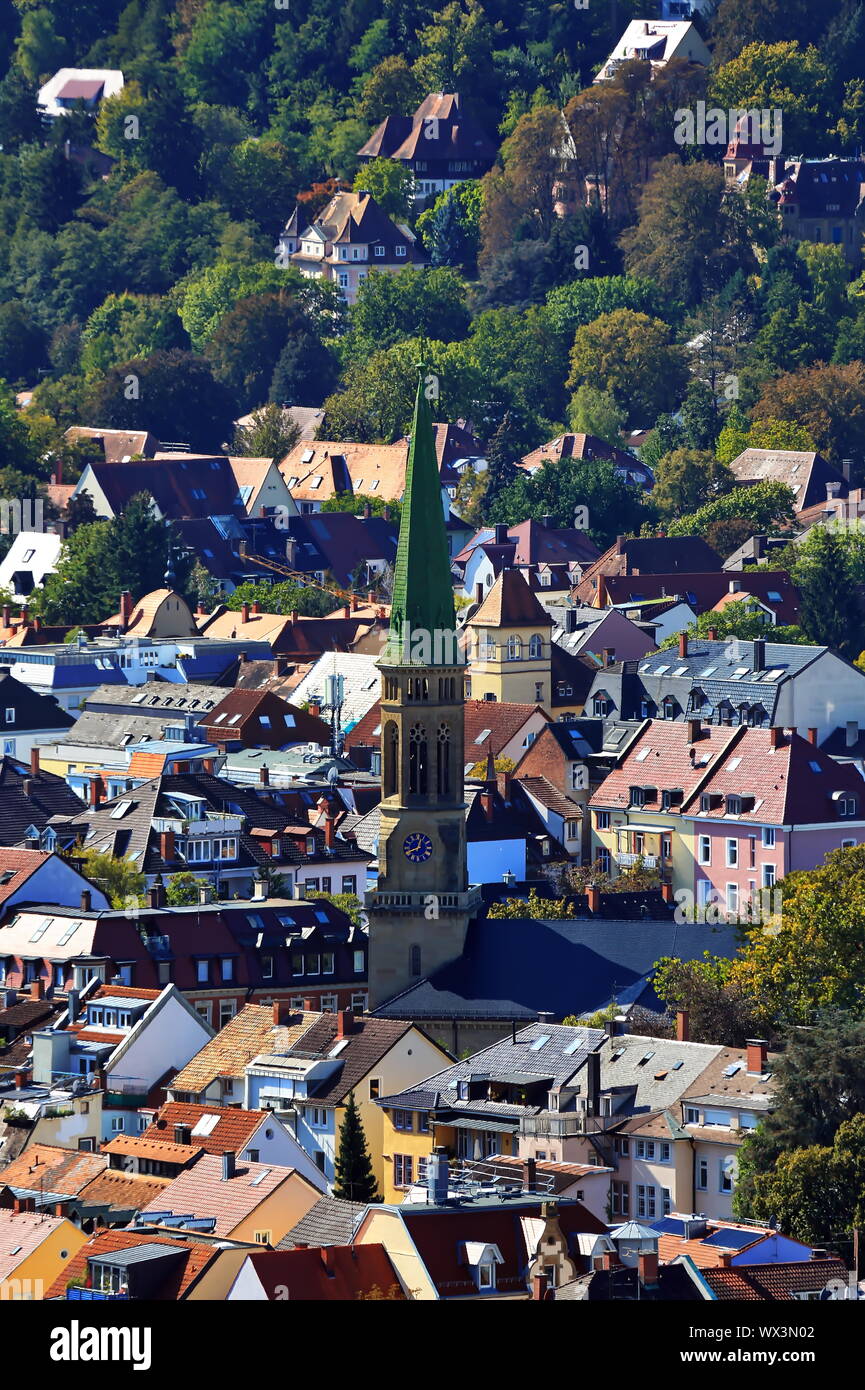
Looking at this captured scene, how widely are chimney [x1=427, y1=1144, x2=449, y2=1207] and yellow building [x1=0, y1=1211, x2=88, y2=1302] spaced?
12.2 feet

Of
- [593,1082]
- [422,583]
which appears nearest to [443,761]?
[422,583]

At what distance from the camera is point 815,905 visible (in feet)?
186

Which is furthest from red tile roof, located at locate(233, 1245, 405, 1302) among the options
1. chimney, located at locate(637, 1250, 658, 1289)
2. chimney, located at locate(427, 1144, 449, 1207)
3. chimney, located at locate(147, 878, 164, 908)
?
chimney, located at locate(147, 878, 164, 908)

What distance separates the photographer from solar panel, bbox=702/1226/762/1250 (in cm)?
3819

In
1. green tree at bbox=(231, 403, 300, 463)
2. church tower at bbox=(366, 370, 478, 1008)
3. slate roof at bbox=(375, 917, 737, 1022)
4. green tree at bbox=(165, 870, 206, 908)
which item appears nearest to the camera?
slate roof at bbox=(375, 917, 737, 1022)

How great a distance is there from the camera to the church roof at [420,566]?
65.1 metres

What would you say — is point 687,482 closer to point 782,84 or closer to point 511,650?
point 782,84

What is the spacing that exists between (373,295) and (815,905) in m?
108

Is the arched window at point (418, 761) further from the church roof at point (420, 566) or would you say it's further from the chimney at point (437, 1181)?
the chimney at point (437, 1181)

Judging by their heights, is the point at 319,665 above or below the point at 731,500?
below

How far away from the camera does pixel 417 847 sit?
207 feet

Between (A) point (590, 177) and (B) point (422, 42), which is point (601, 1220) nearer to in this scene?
(A) point (590, 177)

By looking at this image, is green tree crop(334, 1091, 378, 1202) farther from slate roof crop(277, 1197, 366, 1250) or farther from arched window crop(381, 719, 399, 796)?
arched window crop(381, 719, 399, 796)

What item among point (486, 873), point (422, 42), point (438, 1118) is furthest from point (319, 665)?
point (422, 42)
